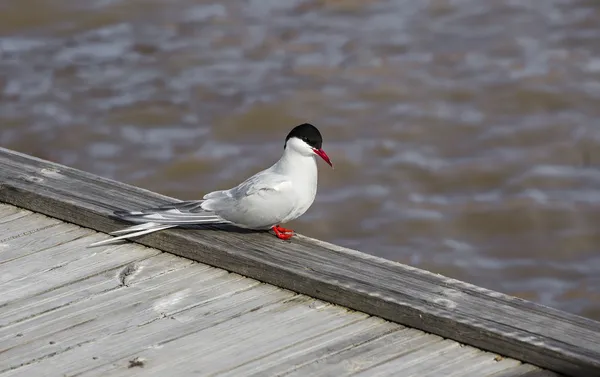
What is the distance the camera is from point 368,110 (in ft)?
30.9

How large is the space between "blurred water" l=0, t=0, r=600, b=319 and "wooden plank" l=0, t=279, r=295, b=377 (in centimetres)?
377

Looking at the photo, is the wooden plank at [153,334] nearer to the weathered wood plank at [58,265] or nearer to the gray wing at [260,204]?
the gray wing at [260,204]

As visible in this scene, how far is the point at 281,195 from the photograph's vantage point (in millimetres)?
4098

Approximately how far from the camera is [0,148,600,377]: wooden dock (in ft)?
11.2

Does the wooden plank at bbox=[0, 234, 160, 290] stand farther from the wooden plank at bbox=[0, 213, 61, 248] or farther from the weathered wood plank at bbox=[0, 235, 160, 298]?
the wooden plank at bbox=[0, 213, 61, 248]

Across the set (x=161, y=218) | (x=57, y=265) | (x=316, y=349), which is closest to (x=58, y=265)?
(x=57, y=265)

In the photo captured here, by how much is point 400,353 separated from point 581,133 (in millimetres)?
5939

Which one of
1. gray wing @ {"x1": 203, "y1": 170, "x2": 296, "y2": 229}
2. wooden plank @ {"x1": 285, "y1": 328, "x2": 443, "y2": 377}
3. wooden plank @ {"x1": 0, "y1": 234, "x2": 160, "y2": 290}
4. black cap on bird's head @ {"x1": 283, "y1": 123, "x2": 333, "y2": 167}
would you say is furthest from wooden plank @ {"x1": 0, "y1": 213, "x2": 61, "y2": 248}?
wooden plank @ {"x1": 285, "y1": 328, "x2": 443, "y2": 377}

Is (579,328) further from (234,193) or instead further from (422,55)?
(422,55)

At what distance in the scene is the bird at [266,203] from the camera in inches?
162

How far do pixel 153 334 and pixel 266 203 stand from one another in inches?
27.0

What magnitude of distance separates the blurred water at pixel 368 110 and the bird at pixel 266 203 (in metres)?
3.45

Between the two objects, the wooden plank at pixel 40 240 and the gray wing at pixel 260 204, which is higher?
the gray wing at pixel 260 204

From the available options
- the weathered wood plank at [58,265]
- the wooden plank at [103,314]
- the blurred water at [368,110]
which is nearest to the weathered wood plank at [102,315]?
the wooden plank at [103,314]
